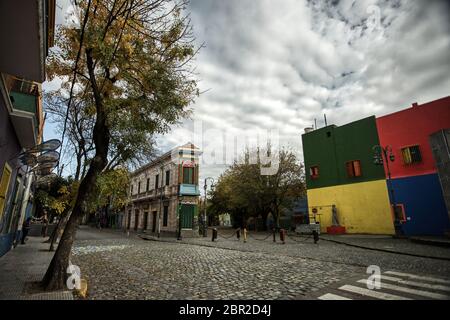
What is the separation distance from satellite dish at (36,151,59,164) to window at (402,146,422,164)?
21890 mm

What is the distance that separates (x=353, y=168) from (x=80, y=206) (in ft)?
70.1

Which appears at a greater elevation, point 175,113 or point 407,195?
point 175,113

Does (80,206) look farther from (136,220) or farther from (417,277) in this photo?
(136,220)

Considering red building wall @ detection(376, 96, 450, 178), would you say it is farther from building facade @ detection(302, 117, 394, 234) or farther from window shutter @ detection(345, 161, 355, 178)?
window shutter @ detection(345, 161, 355, 178)

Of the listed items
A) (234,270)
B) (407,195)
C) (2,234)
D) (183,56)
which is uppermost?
(183,56)

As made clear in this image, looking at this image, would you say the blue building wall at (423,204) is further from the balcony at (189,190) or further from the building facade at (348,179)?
the balcony at (189,190)

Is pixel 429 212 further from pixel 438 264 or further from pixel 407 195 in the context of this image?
pixel 438 264

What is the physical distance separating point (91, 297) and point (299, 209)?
33523 millimetres

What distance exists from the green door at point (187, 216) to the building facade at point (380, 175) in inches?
481

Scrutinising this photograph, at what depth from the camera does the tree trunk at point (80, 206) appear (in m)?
5.00

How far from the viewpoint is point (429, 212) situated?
1605 centimetres

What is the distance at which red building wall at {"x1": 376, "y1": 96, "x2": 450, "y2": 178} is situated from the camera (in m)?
16.1

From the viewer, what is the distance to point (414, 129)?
56.9 ft

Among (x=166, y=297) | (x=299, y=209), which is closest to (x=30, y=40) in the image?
(x=166, y=297)
